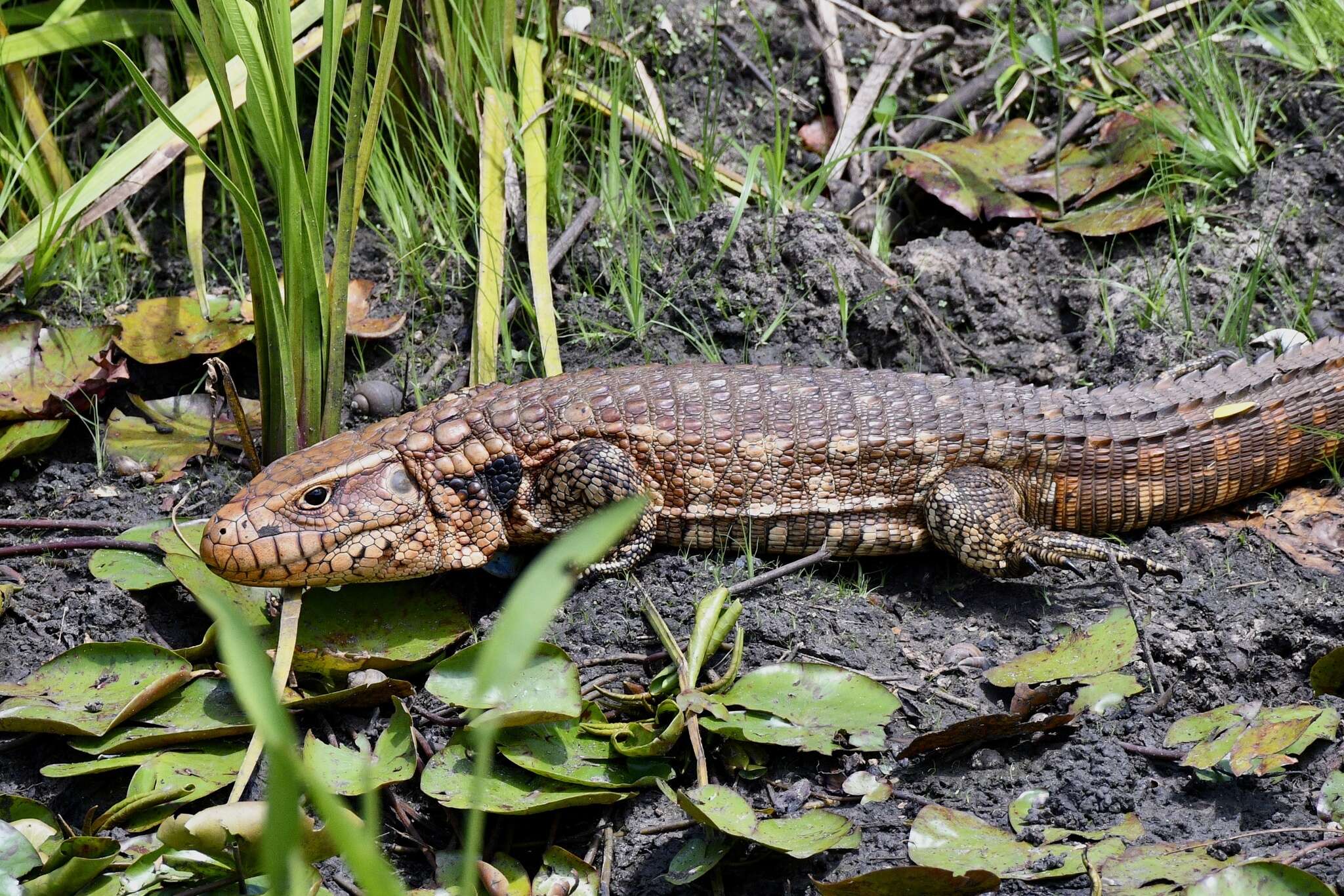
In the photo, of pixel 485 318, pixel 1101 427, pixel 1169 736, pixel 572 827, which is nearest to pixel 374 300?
pixel 485 318

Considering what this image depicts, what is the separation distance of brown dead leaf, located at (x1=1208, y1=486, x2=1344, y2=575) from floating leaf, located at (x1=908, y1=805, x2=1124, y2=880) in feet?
5.00

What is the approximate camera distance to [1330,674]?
10.7 ft

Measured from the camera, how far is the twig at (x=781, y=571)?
3820 mm

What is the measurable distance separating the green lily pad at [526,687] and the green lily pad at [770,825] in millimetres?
424

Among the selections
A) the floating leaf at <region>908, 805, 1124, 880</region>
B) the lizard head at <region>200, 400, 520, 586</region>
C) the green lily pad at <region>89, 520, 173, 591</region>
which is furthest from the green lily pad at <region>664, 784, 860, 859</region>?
the green lily pad at <region>89, 520, 173, 591</region>

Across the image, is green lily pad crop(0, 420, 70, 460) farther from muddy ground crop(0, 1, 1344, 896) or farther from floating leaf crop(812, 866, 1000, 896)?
floating leaf crop(812, 866, 1000, 896)

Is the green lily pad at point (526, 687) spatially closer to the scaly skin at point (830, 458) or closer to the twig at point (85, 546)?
the scaly skin at point (830, 458)

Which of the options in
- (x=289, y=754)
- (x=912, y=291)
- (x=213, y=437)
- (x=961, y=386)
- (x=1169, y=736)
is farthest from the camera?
(x=912, y=291)

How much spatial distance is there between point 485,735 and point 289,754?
0.23 m

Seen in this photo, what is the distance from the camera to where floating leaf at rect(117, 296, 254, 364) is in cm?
469

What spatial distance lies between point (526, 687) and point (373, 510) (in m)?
0.90

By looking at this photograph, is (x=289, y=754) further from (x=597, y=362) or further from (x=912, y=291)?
(x=912, y=291)

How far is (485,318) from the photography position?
4.71 meters

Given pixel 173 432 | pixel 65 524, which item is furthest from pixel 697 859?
pixel 173 432
